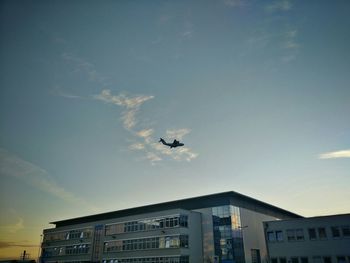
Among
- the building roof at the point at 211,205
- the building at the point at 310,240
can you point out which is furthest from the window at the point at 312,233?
the building roof at the point at 211,205

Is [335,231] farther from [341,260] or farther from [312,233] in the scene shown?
[341,260]

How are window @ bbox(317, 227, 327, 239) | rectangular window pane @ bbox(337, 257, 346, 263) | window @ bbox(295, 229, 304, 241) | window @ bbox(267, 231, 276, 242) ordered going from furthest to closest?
window @ bbox(267, 231, 276, 242) → window @ bbox(295, 229, 304, 241) → window @ bbox(317, 227, 327, 239) → rectangular window pane @ bbox(337, 257, 346, 263)

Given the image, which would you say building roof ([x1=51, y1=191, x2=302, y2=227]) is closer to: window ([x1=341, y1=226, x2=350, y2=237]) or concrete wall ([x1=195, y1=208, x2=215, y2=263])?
concrete wall ([x1=195, y1=208, x2=215, y2=263])

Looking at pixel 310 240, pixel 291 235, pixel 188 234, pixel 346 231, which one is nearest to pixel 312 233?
pixel 310 240

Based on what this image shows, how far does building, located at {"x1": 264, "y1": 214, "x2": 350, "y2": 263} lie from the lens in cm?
4250

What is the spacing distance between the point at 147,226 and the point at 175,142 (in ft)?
80.9

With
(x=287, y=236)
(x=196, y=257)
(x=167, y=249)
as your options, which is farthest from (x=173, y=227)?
(x=287, y=236)

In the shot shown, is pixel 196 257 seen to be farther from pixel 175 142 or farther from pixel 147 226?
pixel 175 142

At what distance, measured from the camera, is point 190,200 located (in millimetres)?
61500

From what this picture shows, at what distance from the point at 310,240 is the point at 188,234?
20729 mm

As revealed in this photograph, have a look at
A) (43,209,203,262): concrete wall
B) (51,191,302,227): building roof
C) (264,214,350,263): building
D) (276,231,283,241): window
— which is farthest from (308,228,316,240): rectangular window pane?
(43,209,203,262): concrete wall

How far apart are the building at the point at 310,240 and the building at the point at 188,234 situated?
7227 millimetres

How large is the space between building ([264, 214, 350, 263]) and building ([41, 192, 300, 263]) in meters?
7.23

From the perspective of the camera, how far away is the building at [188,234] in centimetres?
5234
